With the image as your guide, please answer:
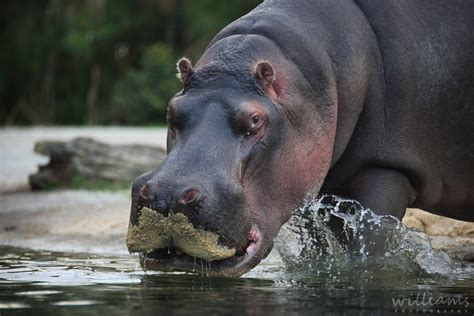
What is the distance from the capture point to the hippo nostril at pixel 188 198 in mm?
4887

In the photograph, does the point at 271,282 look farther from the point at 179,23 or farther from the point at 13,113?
the point at 179,23

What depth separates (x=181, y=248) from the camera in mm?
5004

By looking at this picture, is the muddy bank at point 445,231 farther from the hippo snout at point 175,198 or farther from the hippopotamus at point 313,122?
the hippo snout at point 175,198

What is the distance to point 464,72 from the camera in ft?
20.5

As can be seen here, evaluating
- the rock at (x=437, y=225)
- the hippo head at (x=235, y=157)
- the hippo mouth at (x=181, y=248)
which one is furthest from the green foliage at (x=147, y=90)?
the hippo mouth at (x=181, y=248)

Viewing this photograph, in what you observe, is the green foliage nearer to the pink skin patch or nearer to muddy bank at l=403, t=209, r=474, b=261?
muddy bank at l=403, t=209, r=474, b=261

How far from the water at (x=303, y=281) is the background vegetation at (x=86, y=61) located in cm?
2322

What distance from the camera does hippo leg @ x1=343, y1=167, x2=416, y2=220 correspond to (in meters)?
6.02

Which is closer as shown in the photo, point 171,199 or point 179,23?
point 171,199

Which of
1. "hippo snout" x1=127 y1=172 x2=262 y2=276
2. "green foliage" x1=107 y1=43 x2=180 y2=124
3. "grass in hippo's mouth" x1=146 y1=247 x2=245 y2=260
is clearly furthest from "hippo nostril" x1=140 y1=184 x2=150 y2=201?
"green foliage" x1=107 y1=43 x2=180 y2=124

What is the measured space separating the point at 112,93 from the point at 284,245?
26122 millimetres

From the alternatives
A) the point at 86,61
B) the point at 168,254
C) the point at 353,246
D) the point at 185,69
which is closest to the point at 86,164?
the point at 353,246

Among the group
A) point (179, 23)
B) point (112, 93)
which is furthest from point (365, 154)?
point (179, 23)

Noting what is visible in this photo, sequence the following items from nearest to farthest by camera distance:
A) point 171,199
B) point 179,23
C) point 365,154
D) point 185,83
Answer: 1. point 171,199
2. point 185,83
3. point 365,154
4. point 179,23
